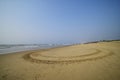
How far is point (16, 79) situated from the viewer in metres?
5.92

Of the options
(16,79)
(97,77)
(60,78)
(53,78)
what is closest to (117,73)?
(97,77)

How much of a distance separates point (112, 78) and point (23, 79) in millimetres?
4628

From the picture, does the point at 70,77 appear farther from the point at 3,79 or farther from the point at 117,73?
the point at 3,79

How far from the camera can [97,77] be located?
5.36 meters

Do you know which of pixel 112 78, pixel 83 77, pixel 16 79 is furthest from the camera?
pixel 16 79

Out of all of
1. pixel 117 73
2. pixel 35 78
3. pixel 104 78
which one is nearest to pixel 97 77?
pixel 104 78

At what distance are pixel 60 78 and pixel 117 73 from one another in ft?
10.0

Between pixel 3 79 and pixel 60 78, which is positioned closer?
pixel 60 78

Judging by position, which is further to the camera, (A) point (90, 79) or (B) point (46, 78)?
(B) point (46, 78)

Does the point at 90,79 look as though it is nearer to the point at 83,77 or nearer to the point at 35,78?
the point at 83,77

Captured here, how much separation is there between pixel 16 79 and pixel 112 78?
5.06 metres

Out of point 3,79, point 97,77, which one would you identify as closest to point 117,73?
point 97,77

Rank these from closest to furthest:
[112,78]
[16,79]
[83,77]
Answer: [112,78] → [83,77] → [16,79]

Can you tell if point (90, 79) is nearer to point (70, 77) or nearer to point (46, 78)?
point (70, 77)
